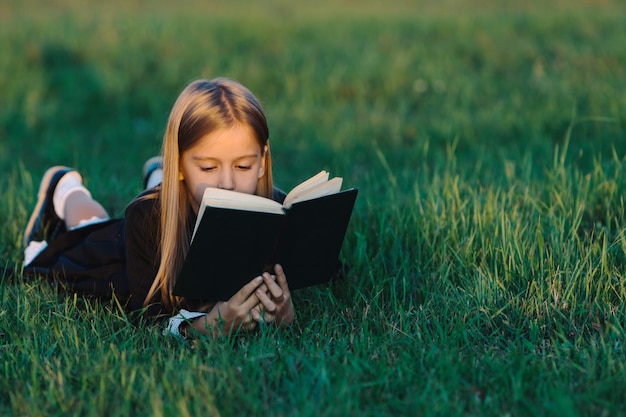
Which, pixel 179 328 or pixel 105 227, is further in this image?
pixel 105 227

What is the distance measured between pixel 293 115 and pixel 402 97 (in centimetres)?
97

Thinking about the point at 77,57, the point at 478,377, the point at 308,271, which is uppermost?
the point at 77,57

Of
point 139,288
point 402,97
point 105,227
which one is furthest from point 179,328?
point 402,97

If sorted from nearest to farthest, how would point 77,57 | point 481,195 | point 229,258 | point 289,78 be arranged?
point 229,258
point 481,195
point 289,78
point 77,57

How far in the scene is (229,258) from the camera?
8.54 ft

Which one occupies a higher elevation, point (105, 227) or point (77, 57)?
point (77, 57)

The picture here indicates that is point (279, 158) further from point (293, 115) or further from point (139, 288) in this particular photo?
point (139, 288)

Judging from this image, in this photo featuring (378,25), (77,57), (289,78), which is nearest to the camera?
(289,78)

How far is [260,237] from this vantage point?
8.41ft

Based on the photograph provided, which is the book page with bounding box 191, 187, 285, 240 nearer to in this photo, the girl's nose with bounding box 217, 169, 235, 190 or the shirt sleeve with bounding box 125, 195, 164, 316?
the girl's nose with bounding box 217, 169, 235, 190

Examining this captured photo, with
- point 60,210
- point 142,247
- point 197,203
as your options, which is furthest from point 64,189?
point 197,203

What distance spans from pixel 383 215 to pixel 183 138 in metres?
1.06

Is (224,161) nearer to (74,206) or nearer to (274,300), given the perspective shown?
(274,300)

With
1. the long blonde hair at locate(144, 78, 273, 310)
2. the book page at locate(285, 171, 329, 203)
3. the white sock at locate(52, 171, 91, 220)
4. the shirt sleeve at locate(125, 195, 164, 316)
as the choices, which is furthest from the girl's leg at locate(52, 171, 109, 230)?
the book page at locate(285, 171, 329, 203)
